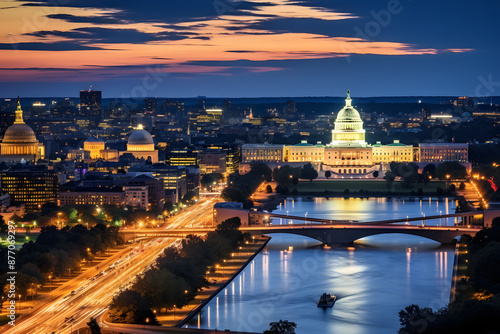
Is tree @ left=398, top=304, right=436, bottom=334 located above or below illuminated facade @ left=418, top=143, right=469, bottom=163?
below

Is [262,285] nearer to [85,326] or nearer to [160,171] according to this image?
[85,326]

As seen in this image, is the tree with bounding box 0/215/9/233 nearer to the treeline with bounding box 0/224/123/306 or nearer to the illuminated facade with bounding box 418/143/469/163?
the treeline with bounding box 0/224/123/306

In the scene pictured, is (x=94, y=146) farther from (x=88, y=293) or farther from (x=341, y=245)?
(x=88, y=293)

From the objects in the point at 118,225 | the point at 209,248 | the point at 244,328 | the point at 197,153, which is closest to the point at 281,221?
the point at 118,225

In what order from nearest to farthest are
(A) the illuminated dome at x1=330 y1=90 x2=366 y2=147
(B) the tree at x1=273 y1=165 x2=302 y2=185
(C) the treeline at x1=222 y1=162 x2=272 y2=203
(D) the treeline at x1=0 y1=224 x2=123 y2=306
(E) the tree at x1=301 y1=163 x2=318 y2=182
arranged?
(D) the treeline at x1=0 y1=224 x2=123 y2=306, (C) the treeline at x1=222 y1=162 x2=272 y2=203, (B) the tree at x1=273 y1=165 x2=302 y2=185, (E) the tree at x1=301 y1=163 x2=318 y2=182, (A) the illuminated dome at x1=330 y1=90 x2=366 y2=147

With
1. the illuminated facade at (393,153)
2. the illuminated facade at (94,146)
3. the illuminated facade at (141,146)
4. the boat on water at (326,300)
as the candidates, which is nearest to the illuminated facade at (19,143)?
the illuminated facade at (141,146)

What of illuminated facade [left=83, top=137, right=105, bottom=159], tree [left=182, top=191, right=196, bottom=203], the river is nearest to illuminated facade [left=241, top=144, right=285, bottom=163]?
illuminated facade [left=83, top=137, right=105, bottom=159]

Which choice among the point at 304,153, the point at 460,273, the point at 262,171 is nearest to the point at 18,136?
the point at 262,171
